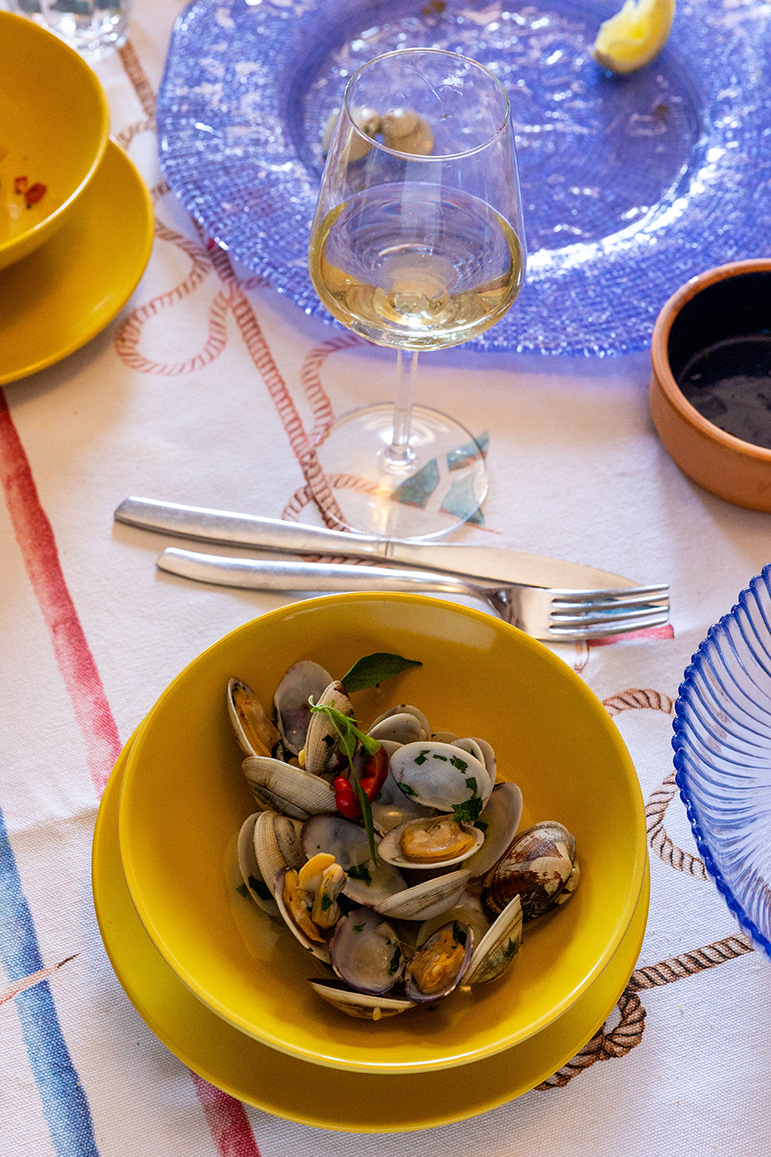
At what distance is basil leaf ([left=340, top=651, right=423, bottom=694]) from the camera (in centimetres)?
60

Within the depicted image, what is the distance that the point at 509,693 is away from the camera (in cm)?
63

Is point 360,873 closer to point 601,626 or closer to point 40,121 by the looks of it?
point 601,626

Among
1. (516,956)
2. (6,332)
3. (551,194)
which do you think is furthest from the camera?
(551,194)

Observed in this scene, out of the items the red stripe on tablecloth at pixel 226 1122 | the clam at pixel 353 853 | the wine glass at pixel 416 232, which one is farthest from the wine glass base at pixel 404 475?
the red stripe on tablecloth at pixel 226 1122

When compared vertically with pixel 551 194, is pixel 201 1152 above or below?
below

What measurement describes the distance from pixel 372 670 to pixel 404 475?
0.29 metres

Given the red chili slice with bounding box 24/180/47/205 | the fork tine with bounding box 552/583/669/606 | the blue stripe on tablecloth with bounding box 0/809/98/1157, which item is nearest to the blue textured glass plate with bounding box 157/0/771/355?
the red chili slice with bounding box 24/180/47/205

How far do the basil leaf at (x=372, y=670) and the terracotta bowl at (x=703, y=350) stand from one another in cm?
34

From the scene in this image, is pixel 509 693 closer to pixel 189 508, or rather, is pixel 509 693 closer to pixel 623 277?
pixel 189 508

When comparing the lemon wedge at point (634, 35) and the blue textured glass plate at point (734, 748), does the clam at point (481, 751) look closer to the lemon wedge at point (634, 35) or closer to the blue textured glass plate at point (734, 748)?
the blue textured glass plate at point (734, 748)

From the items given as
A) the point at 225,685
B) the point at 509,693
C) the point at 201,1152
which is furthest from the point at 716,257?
the point at 201,1152

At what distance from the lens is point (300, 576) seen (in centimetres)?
76

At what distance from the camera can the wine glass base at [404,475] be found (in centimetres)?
83

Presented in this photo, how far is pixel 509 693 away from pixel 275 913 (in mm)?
196
